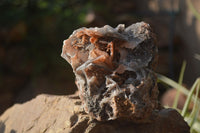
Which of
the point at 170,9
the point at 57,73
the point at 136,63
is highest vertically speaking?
the point at 136,63

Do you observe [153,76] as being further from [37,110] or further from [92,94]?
[37,110]

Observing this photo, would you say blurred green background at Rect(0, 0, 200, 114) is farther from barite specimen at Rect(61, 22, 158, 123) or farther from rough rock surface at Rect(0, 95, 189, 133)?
barite specimen at Rect(61, 22, 158, 123)

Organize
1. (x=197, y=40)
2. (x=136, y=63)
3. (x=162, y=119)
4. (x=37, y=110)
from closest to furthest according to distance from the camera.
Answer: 1. (x=136, y=63)
2. (x=162, y=119)
3. (x=37, y=110)
4. (x=197, y=40)

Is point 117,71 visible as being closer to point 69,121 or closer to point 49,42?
point 69,121

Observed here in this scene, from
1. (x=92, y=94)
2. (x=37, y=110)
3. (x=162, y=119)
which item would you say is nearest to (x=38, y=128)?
(x=37, y=110)

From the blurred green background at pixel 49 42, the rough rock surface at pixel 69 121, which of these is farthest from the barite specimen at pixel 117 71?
the blurred green background at pixel 49 42

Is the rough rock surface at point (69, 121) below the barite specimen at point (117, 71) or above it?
below

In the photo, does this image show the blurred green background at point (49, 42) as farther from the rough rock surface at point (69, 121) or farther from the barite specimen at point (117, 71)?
the barite specimen at point (117, 71)
